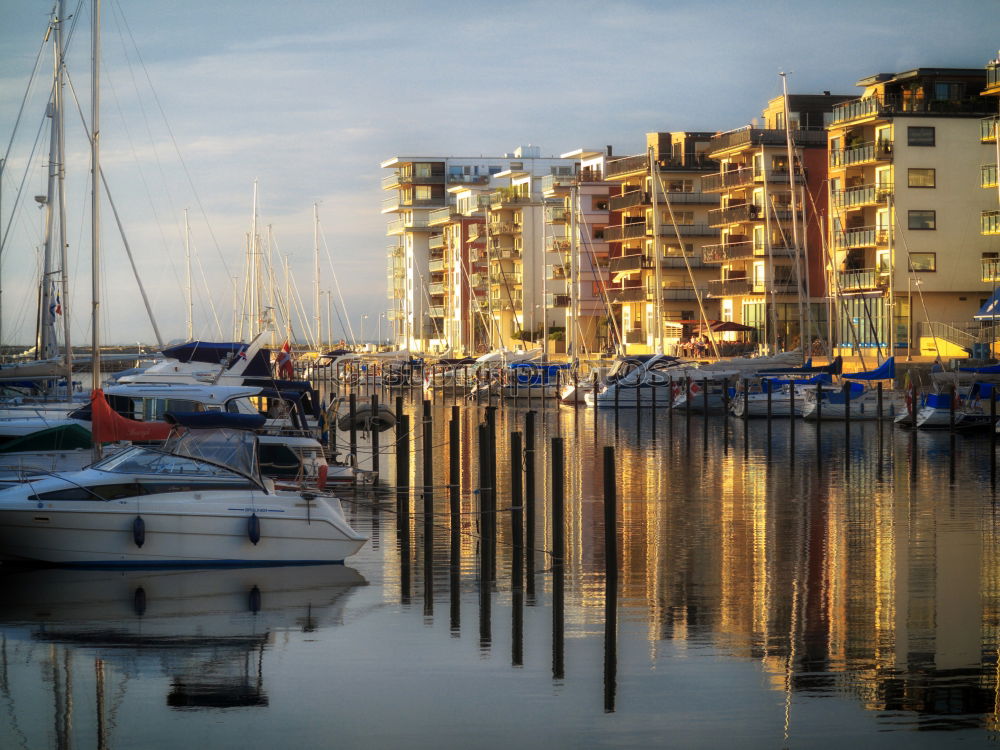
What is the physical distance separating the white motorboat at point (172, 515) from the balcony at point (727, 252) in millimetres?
77029

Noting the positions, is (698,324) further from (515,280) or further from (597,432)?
(597,432)

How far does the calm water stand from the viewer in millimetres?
15617

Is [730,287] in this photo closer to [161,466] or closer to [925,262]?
[925,262]

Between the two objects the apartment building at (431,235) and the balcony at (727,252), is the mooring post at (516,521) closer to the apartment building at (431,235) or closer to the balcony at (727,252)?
the balcony at (727,252)

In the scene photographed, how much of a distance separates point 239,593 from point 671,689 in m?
8.45

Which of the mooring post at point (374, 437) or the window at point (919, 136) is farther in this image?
the window at point (919, 136)

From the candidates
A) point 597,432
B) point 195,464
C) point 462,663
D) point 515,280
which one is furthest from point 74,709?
point 515,280

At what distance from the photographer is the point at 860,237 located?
8694 cm

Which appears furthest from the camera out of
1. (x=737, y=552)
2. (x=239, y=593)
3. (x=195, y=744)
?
(x=737, y=552)

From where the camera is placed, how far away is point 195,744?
593 inches

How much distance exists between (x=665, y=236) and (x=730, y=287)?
40.2 ft

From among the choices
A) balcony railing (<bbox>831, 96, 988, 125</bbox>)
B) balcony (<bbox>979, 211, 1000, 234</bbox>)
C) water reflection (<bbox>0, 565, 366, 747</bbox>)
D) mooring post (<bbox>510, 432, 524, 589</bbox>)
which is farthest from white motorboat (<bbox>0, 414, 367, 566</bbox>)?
balcony railing (<bbox>831, 96, 988, 125</bbox>)

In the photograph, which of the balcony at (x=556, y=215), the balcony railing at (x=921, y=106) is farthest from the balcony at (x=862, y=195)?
the balcony at (x=556, y=215)

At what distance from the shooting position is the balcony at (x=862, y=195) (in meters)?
84.8
